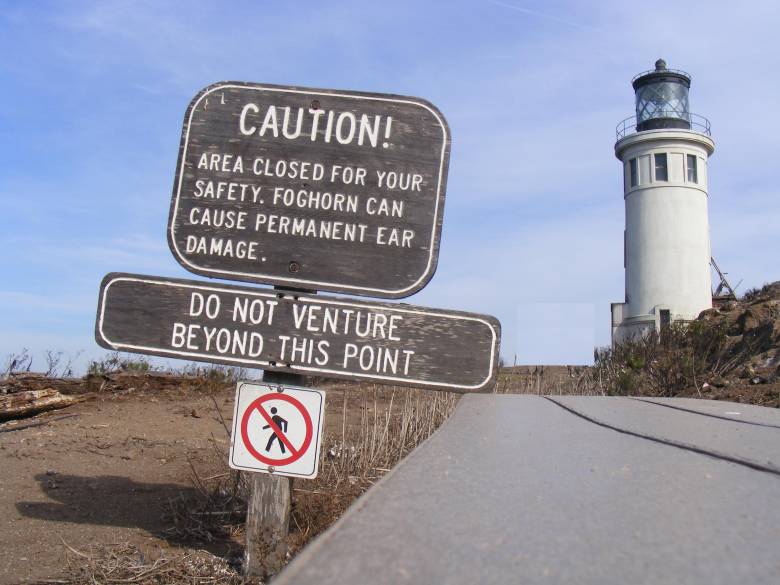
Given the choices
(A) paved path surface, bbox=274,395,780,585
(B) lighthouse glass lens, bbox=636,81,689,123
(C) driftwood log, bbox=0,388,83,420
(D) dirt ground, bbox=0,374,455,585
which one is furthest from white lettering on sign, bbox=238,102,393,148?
(B) lighthouse glass lens, bbox=636,81,689,123

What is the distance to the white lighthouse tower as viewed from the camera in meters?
27.6

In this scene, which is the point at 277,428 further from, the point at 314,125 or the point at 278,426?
the point at 314,125

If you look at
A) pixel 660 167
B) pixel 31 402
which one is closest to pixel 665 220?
pixel 660 167

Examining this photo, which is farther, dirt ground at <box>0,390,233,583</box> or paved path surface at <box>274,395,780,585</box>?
dirt ground at <box>0,390,233,583</box>

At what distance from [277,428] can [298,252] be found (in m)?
0.83

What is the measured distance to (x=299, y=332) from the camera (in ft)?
11.5

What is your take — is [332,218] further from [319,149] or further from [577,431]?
[577,431]

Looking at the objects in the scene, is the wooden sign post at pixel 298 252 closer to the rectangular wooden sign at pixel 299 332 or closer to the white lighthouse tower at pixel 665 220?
the rectangular wooden sign at pixel 299 332

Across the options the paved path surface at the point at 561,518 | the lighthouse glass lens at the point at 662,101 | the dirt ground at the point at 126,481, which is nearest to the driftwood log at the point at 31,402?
the dirt ground at the point at 126,481

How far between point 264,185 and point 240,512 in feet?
7.43

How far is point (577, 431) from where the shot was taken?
3861 millimetres

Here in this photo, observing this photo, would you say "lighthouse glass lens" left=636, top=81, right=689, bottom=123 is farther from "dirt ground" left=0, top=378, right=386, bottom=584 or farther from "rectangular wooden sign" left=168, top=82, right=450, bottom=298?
"rectangular wooden sign" left=168, top=82, right=450, bottom=298

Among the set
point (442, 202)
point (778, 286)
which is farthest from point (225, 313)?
point (778, 286)

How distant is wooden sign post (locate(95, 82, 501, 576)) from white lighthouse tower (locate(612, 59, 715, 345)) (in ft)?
82.0
